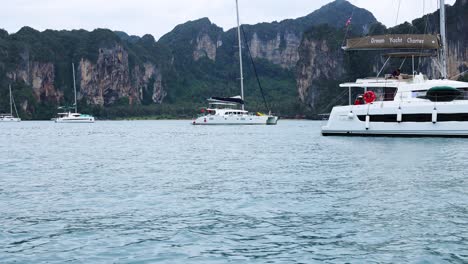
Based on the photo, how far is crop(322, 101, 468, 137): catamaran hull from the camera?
4312 cm

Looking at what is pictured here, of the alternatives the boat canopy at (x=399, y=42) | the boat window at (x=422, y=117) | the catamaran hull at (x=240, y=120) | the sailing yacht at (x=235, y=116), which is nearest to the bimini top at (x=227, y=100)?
the sailing yacht at (x=235, y=116)

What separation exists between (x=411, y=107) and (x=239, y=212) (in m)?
31.9

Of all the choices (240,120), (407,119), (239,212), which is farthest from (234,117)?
(239,212)

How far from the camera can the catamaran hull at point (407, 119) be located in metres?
43.1

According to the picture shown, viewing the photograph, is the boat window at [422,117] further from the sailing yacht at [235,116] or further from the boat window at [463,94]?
the sailing yacht at [235,116]

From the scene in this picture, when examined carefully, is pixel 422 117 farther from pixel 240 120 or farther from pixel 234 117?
pixel 234 117

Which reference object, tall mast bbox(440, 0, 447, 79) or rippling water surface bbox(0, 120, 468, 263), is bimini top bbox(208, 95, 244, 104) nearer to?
tall mast bbox(440, 0, 447, 79)

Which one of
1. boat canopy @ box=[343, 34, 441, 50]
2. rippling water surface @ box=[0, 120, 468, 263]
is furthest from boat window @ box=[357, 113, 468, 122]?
rippling water surface @ box=[0, 120, 468, 263]

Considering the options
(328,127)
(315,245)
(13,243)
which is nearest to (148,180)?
(13,243)

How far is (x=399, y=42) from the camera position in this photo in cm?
5153

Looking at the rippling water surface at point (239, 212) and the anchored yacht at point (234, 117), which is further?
the anchored yacht at point (234, 117)

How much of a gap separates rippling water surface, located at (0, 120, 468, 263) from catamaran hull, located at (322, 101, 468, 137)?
15337 millimetres

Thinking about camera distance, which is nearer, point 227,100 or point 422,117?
point 422,117

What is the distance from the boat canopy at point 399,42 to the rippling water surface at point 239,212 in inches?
929
